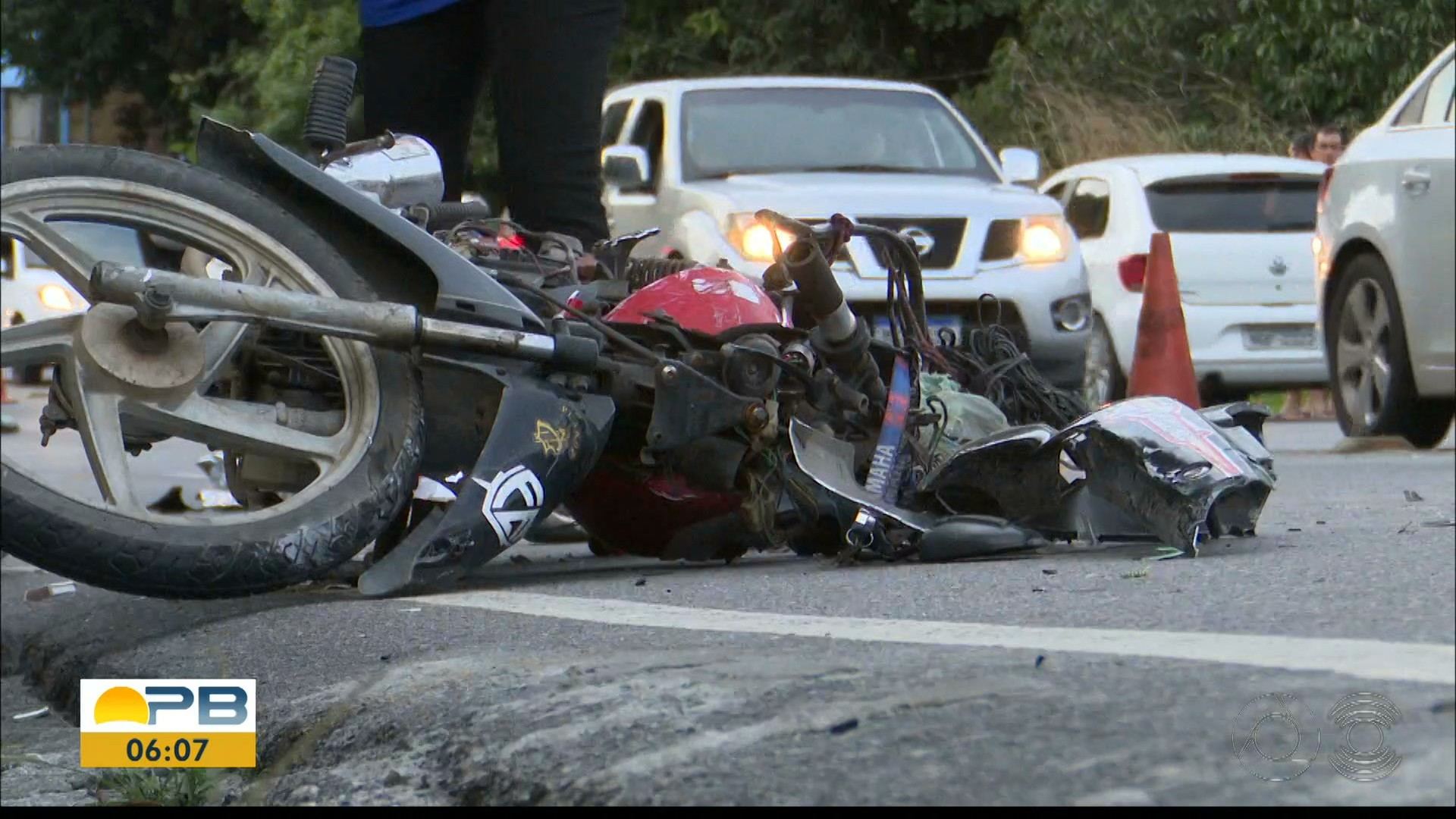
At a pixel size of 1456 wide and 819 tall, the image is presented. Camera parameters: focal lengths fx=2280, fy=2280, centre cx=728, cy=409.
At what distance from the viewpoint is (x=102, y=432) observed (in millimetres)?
3027

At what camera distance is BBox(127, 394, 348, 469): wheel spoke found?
10.2ft

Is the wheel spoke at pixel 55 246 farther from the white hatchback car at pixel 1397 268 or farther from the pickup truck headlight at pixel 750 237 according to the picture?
the pickup truck headlight at pixel 750 237

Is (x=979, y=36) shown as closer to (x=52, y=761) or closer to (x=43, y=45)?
(x=43, y=45)

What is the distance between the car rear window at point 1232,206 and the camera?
6729 mm

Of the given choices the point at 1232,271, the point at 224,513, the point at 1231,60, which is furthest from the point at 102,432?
the point at 1232,271

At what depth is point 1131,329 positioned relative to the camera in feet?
29.1

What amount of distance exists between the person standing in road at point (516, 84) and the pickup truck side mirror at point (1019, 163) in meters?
3.89

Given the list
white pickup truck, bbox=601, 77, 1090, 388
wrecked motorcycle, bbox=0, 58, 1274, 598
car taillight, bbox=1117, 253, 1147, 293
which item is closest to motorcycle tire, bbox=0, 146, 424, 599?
wrecked motorcycle, bbox=0, 58, 1274, 598

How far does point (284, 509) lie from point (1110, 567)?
1169 millimetres

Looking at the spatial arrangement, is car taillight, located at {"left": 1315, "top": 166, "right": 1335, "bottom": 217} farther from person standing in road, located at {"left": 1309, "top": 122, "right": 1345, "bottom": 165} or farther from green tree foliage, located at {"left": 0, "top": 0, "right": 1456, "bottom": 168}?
green tree foliage, located at {"left": 0, "top": 0, "right": 1456, "bottom": 168}

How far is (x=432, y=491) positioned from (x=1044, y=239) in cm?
380

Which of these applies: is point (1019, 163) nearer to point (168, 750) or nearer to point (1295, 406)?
point (1295, 406)

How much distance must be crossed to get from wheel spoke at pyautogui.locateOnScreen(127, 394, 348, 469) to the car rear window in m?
3.64

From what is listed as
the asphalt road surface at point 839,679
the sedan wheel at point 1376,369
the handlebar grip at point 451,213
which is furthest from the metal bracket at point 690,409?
the sedan wheel at point 1376,369
